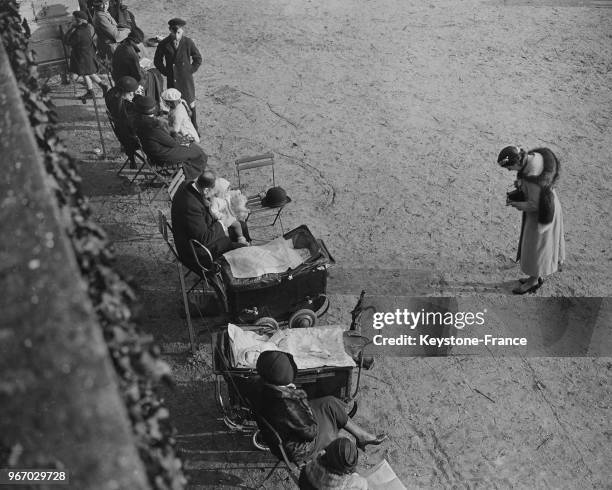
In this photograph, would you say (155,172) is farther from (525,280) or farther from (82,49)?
(525,280)

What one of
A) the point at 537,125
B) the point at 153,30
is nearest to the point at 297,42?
the point at 153,30

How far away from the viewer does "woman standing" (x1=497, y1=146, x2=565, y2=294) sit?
7.33 m

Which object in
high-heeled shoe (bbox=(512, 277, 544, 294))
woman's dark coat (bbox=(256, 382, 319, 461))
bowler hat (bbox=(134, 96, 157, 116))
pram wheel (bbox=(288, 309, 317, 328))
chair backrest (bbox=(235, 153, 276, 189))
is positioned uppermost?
bowler hat (bbox=(134, 96, 157, 116))

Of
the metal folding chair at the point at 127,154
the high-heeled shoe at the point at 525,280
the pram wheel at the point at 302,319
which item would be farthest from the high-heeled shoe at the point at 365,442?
the metal folding chair at the point at 127,154

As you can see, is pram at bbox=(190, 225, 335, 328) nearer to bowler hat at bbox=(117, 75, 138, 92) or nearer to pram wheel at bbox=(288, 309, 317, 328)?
pram wheel at bbox=(288, 309, 317, 328)

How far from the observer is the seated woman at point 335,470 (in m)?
5.12

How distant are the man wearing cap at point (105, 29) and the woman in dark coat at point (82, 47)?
0.28 meters

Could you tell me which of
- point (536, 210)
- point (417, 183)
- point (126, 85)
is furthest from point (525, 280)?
point (126, 85)

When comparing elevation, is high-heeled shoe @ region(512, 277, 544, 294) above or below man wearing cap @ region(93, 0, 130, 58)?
below

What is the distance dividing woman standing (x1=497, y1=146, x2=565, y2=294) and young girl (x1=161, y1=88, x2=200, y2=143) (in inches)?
170

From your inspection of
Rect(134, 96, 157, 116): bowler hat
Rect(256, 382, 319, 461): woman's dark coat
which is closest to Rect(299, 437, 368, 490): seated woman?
Rect(256, 382, 319, 461): woman's dark coat

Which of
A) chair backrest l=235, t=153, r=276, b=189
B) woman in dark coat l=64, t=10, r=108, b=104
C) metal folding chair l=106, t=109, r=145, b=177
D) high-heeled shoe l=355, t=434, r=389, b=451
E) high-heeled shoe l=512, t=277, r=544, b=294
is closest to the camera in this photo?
high-heeled shoe l=355, t=434, r=389, b=451

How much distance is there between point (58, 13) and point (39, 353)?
12450 millimetres

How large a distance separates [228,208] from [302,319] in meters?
1.68
